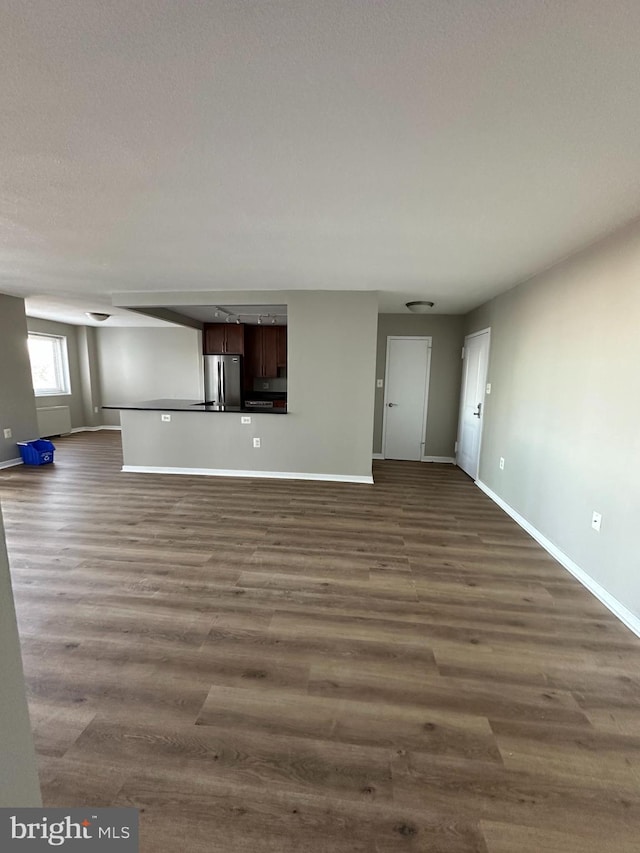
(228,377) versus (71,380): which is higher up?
(228,377)

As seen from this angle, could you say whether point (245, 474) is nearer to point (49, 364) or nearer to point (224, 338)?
point (224, 338)

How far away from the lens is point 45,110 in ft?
4.44

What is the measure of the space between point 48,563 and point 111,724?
168 cm

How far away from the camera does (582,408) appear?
260 cm

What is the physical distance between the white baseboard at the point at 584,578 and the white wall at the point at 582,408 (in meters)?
0.04

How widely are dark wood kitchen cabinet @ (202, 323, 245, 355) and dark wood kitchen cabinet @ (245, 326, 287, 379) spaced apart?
0.17 m

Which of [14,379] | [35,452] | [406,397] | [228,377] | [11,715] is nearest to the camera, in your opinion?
[11,715]

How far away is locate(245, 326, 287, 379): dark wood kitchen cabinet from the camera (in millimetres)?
7066

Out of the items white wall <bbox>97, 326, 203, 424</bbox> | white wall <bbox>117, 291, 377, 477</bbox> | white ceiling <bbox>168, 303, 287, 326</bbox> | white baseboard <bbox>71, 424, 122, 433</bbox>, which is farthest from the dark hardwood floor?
white baseboard <bbox>71, 424, 122, 433</bbox>

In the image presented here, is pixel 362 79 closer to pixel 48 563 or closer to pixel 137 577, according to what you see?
pixel 137 577

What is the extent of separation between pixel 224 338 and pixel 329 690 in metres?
6.42


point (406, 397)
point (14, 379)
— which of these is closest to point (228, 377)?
point (14, 379)

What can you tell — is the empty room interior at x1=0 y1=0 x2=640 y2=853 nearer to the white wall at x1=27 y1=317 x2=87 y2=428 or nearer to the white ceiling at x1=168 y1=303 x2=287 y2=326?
the white ceiling at x1=168 y1=303 x2=287 y2=326

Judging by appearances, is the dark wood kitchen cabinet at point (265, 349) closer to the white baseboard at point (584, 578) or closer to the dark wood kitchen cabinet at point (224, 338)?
the dark wood kitchen cabinet at point (224, 338)
